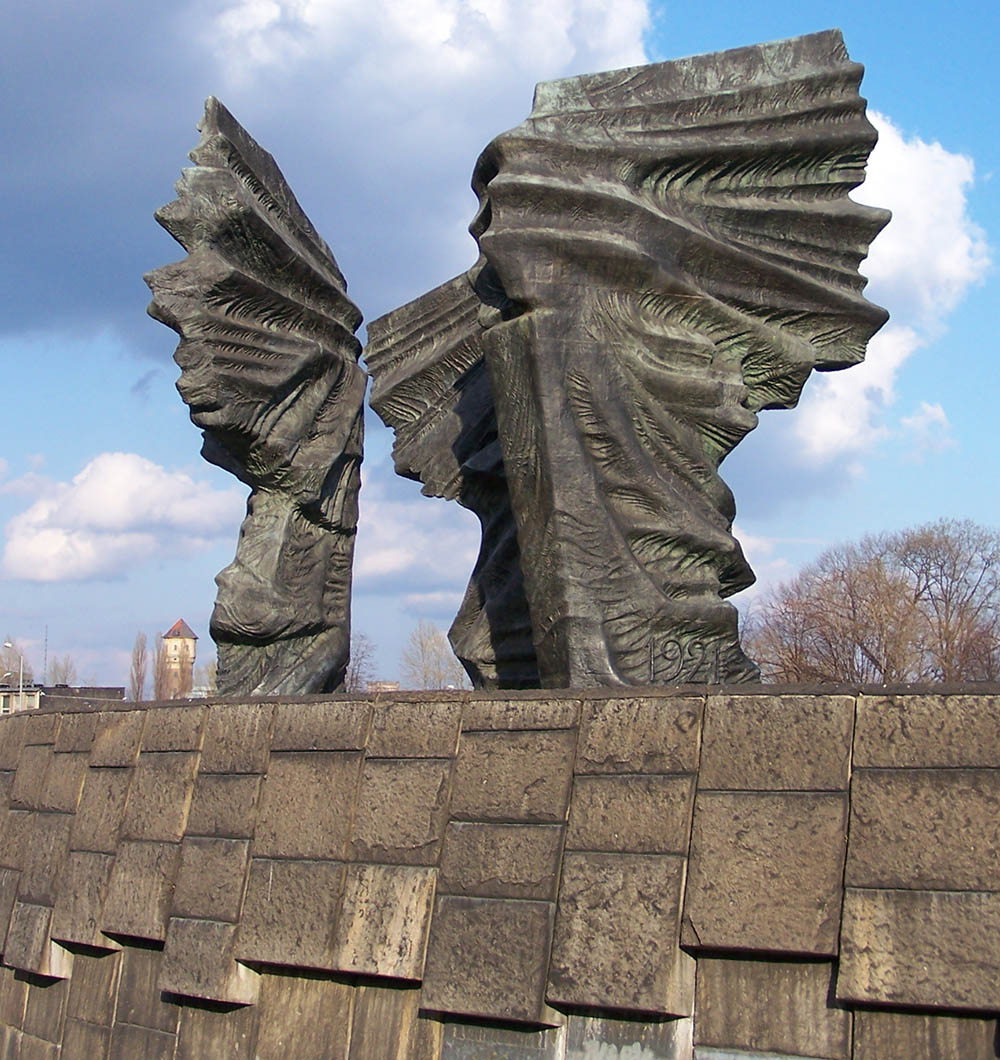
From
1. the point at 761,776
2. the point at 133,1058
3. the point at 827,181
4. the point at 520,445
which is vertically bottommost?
the point at 133,1058

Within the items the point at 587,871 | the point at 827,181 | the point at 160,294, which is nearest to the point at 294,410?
the point at 160,294

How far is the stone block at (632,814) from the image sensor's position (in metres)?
3.75

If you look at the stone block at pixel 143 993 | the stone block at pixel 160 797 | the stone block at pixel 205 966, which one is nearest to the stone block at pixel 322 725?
the stone block at pixel 160 797

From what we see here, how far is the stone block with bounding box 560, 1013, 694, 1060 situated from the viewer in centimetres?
359

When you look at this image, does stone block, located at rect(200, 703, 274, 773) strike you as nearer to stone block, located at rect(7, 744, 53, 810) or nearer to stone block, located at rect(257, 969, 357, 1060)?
stone block, located at rect(257, 969, 357, 1060)

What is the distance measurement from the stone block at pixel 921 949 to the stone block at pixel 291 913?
5.19ft

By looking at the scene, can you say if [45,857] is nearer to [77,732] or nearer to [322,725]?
[77,732]

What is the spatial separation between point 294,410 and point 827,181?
2978 mm

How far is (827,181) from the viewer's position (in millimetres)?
5590

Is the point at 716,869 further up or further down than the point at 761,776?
further down

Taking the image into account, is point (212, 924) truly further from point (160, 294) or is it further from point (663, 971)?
point (160, 294)

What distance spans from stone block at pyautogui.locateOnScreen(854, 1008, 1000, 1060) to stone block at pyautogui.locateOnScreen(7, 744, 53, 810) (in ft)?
12.2

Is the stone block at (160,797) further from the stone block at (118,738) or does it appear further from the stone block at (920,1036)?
the stone block at (920,1036)

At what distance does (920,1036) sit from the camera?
329cm
